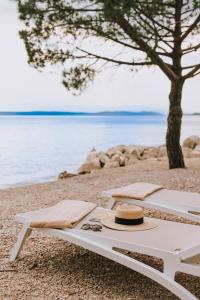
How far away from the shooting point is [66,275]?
3391 millimetres

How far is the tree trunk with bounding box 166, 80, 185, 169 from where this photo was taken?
8695mm

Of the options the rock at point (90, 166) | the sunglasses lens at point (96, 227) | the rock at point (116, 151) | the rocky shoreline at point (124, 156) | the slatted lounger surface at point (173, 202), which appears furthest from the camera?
the rock at point (116, 151)

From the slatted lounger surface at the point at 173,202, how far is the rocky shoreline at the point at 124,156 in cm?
591

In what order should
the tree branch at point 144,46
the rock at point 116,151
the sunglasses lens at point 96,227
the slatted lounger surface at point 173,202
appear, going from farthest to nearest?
the rock at point 116,151
the tree branch at point 144,46
the slatted lounger surface at point 173,202
the sunglasses lens at point 96,227

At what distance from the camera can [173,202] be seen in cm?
421

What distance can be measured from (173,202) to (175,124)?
461 centimetres

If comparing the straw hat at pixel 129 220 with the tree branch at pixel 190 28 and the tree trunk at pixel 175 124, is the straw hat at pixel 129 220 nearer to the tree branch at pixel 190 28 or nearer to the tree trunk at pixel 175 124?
the tree trunk at pixel 175 124

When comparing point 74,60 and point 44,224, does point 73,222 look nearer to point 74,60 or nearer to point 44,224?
point 44,224

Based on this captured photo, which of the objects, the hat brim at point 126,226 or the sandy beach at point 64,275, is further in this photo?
the hat brim at point 126,226

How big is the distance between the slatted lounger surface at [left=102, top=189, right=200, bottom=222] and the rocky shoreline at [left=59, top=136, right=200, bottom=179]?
5913mm

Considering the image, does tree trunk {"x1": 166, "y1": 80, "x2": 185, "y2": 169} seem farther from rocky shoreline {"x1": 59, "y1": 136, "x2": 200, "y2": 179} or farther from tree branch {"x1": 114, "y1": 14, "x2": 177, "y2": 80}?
rocky shoreline {"x1": 59, "y1": 136, "x2": 200, "y2": 179}

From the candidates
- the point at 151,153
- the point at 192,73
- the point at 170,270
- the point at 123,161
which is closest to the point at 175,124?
the point at 192,73

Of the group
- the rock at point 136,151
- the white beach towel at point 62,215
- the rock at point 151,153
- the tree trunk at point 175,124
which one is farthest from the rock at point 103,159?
the white beach towel at point 62,215

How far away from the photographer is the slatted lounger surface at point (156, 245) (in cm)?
283
